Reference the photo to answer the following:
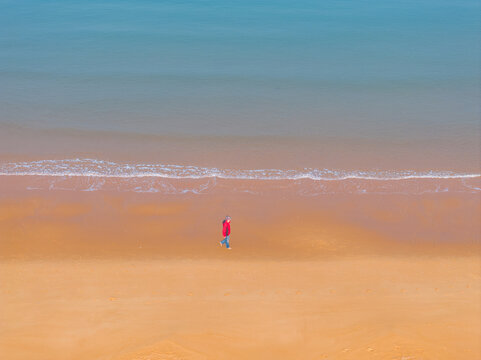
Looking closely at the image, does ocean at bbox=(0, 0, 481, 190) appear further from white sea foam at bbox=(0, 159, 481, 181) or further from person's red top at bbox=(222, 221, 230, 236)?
person's red top at bbox=(222, 221, 230, 236)

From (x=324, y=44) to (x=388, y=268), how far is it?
61.6 ft

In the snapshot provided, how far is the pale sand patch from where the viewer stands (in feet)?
26.0

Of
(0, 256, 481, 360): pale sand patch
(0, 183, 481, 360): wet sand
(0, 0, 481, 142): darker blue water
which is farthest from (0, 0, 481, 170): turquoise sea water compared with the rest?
(0, 256, 481, 360): pale sand patch

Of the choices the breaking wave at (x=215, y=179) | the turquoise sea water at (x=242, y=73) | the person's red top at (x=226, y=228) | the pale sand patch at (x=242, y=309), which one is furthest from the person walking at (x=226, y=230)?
the turquoise sea water at (x=242, y=73)

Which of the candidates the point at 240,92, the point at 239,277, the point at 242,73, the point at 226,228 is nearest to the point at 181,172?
the point at 226,228

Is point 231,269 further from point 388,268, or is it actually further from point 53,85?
point 53,85

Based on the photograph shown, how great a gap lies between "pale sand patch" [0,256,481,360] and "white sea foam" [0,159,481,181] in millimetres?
3987

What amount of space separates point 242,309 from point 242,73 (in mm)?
15518

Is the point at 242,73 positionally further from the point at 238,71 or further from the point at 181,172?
the point at 181,172

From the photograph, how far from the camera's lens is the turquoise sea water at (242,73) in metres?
17.3

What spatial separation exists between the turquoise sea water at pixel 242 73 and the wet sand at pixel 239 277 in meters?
4.36

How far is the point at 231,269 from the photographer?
10.0m

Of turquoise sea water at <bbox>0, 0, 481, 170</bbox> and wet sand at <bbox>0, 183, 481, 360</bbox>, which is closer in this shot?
wet sand at <bbox>0, 183, 481, 360</bbox>

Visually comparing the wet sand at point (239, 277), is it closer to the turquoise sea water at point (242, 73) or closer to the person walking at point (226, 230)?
the person walking at point (226, 230)
